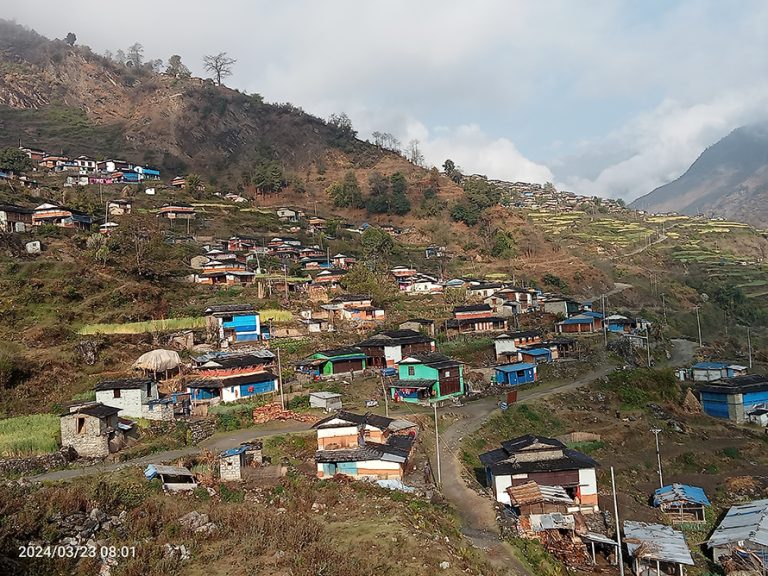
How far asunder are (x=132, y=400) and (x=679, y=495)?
95.2 ft

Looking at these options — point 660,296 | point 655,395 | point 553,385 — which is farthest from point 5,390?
point 660,296

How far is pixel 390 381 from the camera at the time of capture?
128 feet

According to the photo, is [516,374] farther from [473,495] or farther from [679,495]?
[473,495]

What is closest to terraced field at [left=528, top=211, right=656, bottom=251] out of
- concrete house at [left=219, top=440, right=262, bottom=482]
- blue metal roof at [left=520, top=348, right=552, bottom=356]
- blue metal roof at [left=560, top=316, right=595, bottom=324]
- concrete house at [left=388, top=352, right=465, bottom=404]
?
blue metal roof at [left=560, top=316, right=595, bottom=324]

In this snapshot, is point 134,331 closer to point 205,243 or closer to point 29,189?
point 205,243

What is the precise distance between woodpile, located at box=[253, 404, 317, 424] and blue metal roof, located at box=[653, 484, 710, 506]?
59.3 ft

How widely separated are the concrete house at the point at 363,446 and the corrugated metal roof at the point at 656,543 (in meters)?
9.36

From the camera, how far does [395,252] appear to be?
81062mm

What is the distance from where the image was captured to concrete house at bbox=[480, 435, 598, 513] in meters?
23.7

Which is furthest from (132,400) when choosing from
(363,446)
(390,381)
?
(390,381)

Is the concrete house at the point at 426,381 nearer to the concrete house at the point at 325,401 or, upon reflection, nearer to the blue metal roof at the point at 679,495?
the concrete house at the point at 325,401

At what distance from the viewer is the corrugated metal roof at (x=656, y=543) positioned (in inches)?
765

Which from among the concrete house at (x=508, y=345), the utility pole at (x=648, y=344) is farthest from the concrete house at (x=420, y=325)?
the utility pole at (x=648, y=344)

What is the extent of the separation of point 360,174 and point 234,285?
67286mm
